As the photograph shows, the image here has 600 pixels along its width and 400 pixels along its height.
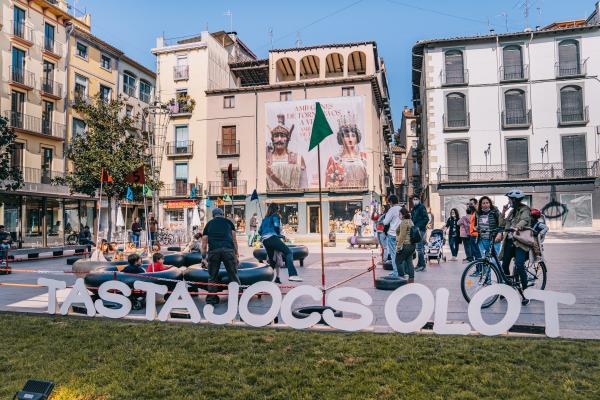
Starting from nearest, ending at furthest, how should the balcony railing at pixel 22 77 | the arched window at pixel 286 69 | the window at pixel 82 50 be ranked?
the balcony railing at pixel 22 77 < the window at pixel 82 50 < the arched window at pixel 286 69

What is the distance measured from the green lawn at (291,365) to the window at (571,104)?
34551 mm

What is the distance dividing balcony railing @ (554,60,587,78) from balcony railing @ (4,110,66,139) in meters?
36.8

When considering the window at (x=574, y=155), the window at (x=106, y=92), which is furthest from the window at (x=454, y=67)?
the window at (x=106, y=92)

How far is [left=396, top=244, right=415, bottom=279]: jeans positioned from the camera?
9.59 metres

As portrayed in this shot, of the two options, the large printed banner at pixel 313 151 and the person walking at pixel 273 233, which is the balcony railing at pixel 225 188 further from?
the person walking at pixel 273 233

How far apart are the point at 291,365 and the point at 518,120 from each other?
35399 mm

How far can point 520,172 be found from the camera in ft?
112

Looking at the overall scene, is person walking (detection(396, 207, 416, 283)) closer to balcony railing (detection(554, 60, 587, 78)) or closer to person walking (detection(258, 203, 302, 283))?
person walking (detection(258, 203, 302, 283))

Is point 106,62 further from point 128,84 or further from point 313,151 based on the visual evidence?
point 313,151

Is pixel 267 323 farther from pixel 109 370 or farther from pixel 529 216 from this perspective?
pixel 529 216

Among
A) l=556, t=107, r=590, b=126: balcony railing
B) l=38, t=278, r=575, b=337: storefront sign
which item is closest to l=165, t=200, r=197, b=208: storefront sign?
l=556, t=107, r=590, b=126: balcony railing

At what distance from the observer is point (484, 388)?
3.87 metres

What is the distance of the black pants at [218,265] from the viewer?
7.70 m

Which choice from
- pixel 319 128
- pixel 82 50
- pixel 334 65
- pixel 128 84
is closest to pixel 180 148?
pixel 128 84
